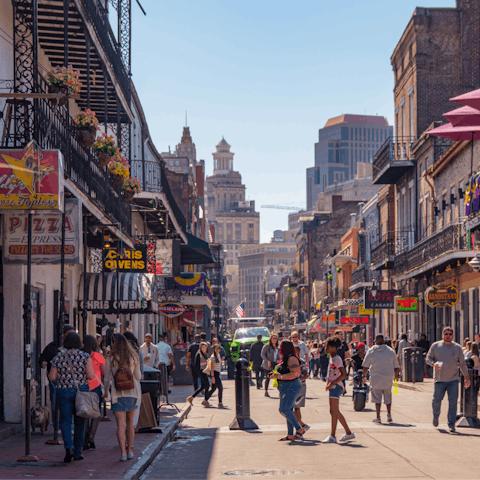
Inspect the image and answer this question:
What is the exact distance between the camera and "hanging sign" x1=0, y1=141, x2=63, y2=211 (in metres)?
10.6

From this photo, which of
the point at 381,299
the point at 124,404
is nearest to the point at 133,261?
the point at 124,404

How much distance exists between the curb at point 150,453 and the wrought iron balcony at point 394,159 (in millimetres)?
24596

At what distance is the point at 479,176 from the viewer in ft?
65.8

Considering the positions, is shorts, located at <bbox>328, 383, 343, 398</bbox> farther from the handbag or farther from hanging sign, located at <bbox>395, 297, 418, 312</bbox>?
hanging sign, located at <bbox>395, 297, 418, 312</bbox>

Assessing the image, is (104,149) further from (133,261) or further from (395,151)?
(395,151)

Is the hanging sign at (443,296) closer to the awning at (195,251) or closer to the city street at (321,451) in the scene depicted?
the city street at (321,451)

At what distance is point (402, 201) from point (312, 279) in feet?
157

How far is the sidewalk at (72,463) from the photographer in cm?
975

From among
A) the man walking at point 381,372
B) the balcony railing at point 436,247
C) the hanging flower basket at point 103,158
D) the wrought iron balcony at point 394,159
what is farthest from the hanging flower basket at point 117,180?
the wrought iron balcony at point 394,159

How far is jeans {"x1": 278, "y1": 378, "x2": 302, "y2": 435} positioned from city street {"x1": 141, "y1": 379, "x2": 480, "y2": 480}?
12.8 inches

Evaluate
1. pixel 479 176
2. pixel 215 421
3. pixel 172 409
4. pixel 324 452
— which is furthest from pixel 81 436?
pixel 479 176

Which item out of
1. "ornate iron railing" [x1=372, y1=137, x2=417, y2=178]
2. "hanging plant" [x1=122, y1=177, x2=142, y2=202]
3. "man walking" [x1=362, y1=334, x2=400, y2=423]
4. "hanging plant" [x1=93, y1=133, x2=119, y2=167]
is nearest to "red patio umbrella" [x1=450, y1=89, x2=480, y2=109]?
"man walking" [x1=362, y1=334, x2=400, y2=423]

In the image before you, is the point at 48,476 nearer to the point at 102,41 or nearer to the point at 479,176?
the point at 102,41

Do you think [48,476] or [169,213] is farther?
[169,213]
